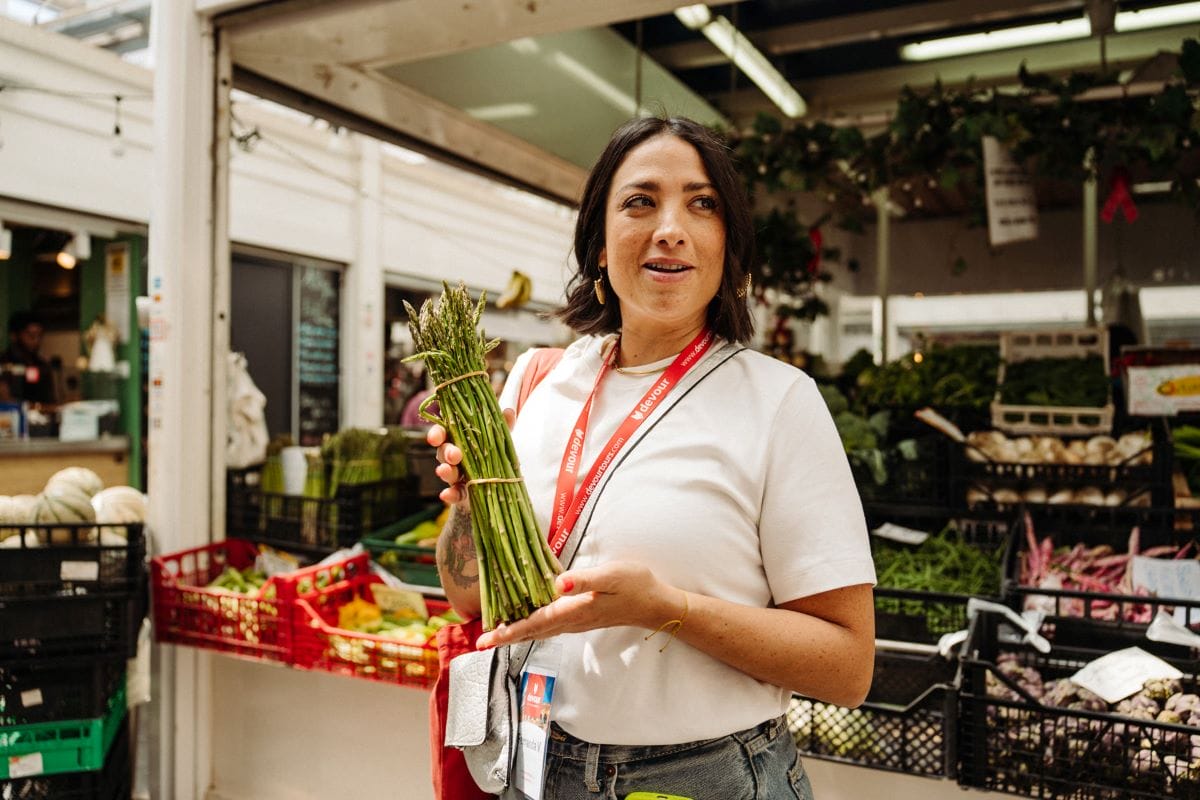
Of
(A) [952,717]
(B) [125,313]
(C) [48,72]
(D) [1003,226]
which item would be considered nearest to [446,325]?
(A) [952,717]

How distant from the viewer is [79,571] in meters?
2.88

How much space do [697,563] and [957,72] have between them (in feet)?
20.8

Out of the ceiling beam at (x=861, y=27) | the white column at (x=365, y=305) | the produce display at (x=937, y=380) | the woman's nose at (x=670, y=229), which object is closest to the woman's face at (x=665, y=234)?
the woman's nose at (x=670, y=229)

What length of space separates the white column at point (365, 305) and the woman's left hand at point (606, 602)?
789cm

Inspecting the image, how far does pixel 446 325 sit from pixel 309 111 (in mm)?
2902

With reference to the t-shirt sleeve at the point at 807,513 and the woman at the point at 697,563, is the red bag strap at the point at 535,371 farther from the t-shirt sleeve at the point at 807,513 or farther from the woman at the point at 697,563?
the t-shirt sleeve at the point at 807,513

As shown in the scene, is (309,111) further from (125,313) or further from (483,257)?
(483,257)

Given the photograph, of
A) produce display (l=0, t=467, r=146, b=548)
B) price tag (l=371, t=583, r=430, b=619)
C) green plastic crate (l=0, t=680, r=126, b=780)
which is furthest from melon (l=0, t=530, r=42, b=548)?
price tag (l=371, t=583, r=430, b=619)

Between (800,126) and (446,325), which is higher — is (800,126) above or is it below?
above

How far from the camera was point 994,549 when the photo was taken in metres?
3.23

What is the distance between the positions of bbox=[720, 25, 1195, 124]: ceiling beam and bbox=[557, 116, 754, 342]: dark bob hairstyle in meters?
4.35

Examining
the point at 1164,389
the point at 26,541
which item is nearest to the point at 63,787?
the point at 26,541

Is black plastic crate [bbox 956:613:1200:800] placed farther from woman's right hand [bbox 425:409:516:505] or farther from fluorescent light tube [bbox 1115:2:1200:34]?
fluorescent light tube [bbox 1115:2:1200:34]

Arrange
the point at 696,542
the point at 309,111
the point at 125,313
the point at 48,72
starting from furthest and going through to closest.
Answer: the point at 125,313, the point at 48,72, the point at 309,111, the point at 696,542
